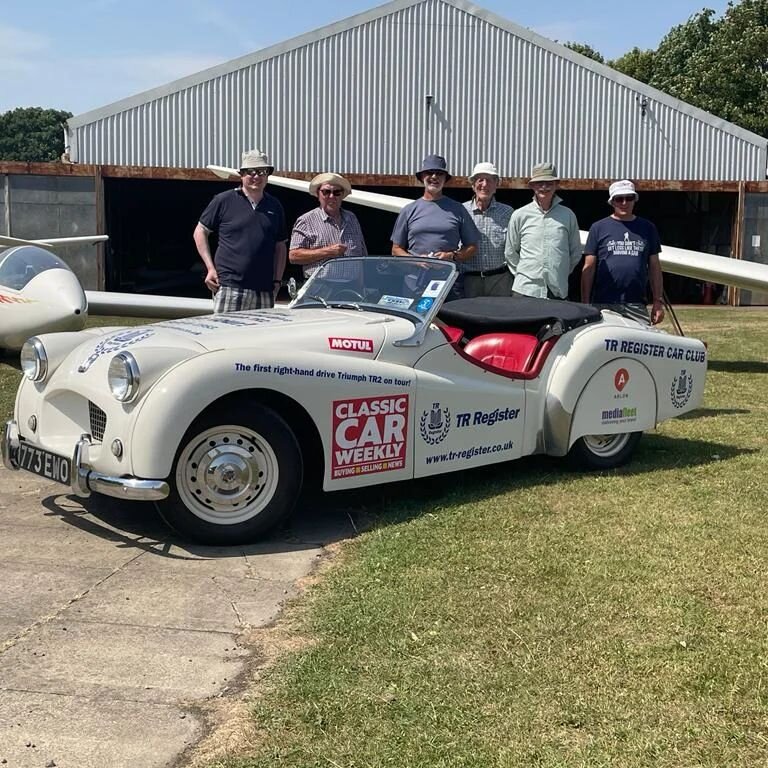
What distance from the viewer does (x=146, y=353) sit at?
3.94 meters

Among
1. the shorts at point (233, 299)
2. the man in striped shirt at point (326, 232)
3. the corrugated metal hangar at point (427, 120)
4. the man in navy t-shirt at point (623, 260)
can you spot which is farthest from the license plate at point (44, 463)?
the corrugated metal hangar at point (427, 120)

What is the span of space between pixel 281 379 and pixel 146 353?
2.04 feet

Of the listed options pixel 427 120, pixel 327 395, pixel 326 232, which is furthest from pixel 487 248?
pixel 427 120

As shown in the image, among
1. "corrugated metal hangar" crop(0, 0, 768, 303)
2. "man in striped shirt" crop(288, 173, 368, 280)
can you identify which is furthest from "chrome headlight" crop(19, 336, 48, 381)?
"corrugated metal hangar" crop(0, 0, 768, 303)

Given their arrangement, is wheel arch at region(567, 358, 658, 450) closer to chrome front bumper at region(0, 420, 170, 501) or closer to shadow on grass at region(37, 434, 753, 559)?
shadow on grass at region(37, 434, 753, 559)

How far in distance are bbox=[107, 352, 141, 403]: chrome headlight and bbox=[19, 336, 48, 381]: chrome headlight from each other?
0.76m

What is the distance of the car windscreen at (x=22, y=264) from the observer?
10164 mm

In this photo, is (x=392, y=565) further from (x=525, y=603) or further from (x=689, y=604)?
(x=689, y=604)

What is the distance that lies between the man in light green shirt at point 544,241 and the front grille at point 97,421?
3337mm

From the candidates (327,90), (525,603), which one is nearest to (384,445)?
(525,603)

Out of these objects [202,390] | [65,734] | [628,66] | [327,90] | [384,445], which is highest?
[628,66]

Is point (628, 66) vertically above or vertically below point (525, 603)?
above

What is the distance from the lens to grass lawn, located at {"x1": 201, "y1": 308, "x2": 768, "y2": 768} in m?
2.39

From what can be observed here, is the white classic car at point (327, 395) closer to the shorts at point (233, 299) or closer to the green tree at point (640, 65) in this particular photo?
the shorts at point (233, 299)
